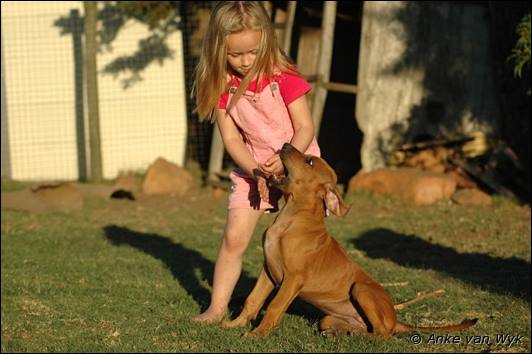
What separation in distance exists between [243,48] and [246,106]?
0.39m

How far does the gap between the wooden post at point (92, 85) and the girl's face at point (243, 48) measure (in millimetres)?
7717

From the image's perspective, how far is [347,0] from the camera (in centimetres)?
1388

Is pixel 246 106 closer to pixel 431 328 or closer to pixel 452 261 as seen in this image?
pixel 431 328

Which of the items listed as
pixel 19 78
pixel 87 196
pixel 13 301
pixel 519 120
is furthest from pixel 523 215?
pixel 19 78

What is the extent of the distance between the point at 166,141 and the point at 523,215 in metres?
5.74

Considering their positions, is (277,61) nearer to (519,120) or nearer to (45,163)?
(519,120)

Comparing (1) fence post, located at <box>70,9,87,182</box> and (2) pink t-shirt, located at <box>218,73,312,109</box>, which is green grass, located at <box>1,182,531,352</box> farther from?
(1) fence post, located at <box>70,9,87,182</box>

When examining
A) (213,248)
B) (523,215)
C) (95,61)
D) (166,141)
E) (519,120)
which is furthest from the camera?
(166,141)

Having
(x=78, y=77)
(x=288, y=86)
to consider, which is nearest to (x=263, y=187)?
(x=288, y=86)

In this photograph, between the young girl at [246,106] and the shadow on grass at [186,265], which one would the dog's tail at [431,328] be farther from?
the young girl at [246,106]

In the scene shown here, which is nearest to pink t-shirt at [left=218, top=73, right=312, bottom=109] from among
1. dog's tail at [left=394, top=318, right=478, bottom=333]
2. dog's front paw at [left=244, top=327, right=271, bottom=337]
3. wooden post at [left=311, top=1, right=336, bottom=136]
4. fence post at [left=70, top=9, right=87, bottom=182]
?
dog's front paw at [left=244, top=327, right=271, bottom=337]

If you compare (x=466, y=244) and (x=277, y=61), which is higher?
(x=277, y=61)

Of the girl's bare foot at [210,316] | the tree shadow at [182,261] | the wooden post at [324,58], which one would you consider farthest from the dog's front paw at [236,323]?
the wooden post at [324,58]

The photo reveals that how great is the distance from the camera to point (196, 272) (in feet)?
25.8
